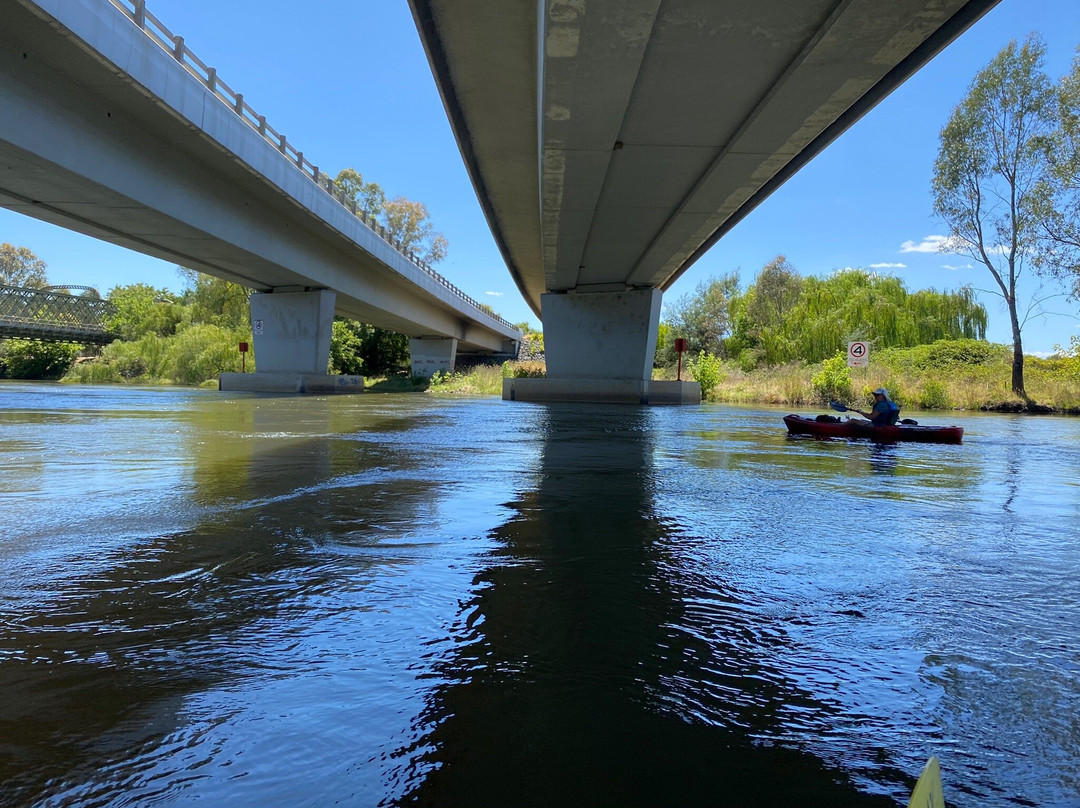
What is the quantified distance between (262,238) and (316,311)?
296 inches

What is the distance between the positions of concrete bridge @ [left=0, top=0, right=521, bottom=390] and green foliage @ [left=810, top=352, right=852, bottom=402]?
20840 mm

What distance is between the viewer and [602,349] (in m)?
27.9

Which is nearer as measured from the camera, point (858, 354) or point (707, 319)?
point (858, 354)

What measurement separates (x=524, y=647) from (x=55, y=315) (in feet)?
241

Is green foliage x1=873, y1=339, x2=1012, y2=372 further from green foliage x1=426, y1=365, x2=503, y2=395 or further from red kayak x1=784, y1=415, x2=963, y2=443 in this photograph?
red kayak x1=784, y1=415, x2=963, y2=443

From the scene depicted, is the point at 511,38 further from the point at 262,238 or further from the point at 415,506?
the point at 262,238

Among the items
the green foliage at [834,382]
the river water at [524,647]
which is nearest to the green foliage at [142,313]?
the green foliage at [834,382]

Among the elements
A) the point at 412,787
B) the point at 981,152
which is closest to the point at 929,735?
the point at 412,787

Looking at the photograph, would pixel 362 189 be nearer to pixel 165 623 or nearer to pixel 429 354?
pixel 429 354

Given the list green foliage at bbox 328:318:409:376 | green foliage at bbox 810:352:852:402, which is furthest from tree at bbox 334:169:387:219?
green foliage at bbox 810:352:852:402

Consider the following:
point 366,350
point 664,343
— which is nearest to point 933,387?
point 664,343

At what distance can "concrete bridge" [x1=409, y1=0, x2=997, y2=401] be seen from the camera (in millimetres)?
8203

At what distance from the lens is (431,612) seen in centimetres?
280

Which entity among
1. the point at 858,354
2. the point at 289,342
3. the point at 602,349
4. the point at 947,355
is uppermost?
the point at 947,355
